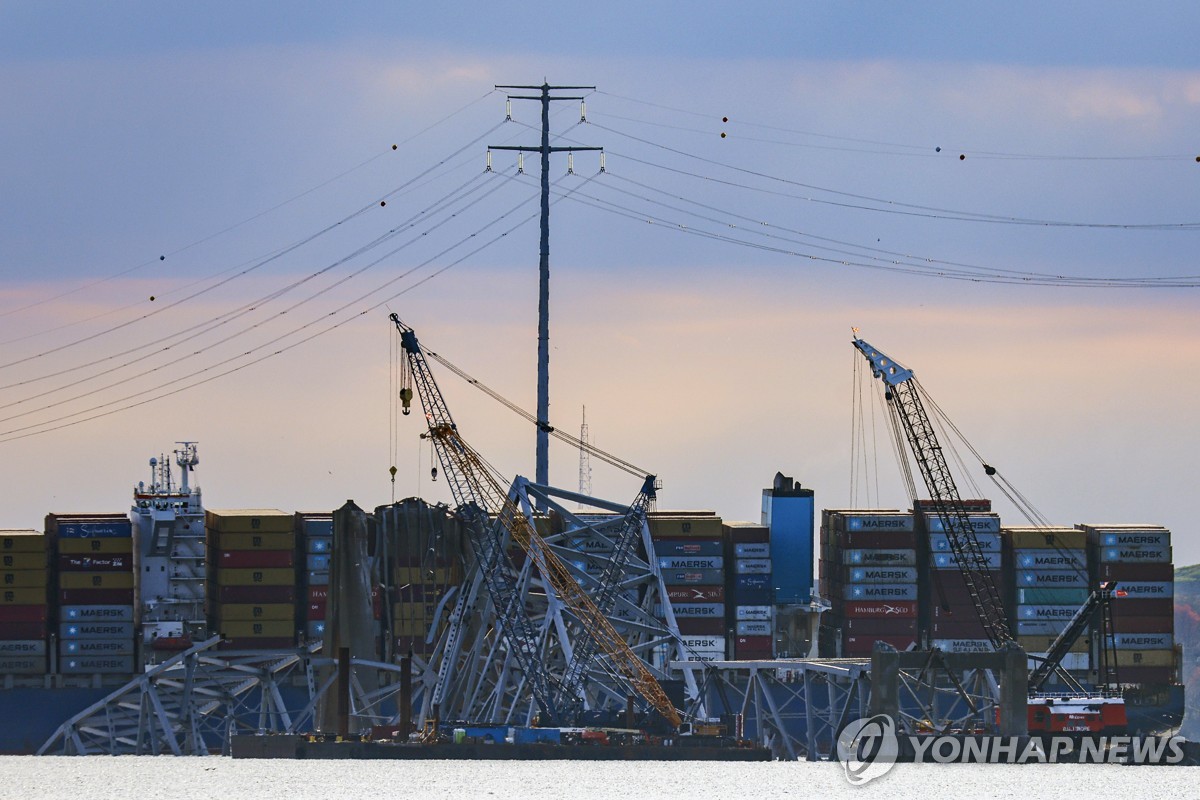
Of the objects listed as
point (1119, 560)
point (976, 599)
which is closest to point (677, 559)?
point (976, 599)

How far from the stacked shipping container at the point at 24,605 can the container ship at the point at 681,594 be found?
3.3 inches

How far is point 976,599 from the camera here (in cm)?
13862

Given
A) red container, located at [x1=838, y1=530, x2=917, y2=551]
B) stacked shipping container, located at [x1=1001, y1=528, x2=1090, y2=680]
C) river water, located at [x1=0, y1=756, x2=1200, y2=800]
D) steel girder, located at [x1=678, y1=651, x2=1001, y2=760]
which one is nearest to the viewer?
river water, located at [x1=0, y1=756, x2=1200, y2=800]

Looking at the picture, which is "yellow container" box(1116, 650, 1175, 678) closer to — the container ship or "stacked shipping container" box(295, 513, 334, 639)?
the container ship

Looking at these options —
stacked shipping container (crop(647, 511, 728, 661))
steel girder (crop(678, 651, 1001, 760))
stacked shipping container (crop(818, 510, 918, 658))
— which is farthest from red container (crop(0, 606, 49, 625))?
stacked shipping container (crop(818, 510, 918, 658))

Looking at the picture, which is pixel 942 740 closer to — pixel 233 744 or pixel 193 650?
pixel 233 744

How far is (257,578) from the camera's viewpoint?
14100cm

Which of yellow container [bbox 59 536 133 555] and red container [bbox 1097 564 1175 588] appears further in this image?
red container [bbox 1097 564 1175 588]

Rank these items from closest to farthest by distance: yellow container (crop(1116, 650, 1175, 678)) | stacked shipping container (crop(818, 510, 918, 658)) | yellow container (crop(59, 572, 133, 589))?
1. yellow container (crop(1116, 650, 1175, 678))
2. yellow container (crop(59, 572, 133, 589))
3. stacked shipping container (crop(818, 510, 918, 658))

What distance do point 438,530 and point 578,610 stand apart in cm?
1210

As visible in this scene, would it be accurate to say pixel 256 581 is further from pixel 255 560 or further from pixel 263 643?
pixel 263 643

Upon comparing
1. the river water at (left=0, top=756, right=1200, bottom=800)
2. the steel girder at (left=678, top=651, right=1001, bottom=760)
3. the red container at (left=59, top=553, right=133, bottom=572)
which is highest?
the red container at (left=59, top=553, right=133, bottom=572)

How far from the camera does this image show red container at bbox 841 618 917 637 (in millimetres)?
142250

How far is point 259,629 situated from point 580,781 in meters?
45.5
